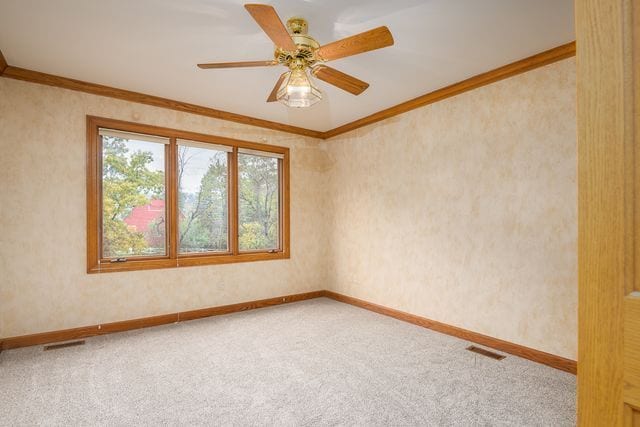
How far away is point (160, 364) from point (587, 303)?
295 cm

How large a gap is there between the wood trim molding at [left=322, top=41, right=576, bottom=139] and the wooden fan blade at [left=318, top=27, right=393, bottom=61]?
1.58m


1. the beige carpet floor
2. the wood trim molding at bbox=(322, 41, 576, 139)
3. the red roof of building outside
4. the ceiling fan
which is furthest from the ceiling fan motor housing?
the red roof of building outside

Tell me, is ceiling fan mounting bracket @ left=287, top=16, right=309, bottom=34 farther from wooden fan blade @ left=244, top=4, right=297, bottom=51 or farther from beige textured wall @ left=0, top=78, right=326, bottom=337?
beige textured wall @ left=0, top=78, right=326, bottom=337

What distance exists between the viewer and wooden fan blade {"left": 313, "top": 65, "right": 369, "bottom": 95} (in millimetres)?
2459

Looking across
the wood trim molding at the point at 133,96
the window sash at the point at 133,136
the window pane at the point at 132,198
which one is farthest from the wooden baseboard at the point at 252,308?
the wood trim molding at the point at 133,96

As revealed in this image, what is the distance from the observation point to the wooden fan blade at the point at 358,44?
1.95 m

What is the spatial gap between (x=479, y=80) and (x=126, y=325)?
4356 mm

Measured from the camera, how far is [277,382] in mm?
2436

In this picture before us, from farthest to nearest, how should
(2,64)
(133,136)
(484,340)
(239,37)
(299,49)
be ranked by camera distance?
(133,136) < (484,340) < (2,64) < (239,37) < (299,49)

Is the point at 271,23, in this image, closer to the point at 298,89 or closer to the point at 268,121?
the point at 298,89

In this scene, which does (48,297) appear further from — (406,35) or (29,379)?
(406,35)

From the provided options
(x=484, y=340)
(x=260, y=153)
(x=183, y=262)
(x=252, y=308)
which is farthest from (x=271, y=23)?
(x=252, y=308)

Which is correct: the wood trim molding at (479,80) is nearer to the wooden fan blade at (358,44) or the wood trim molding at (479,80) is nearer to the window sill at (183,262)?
the wooden fan blade at (358,44)

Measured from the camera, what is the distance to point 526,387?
7.73 ft
